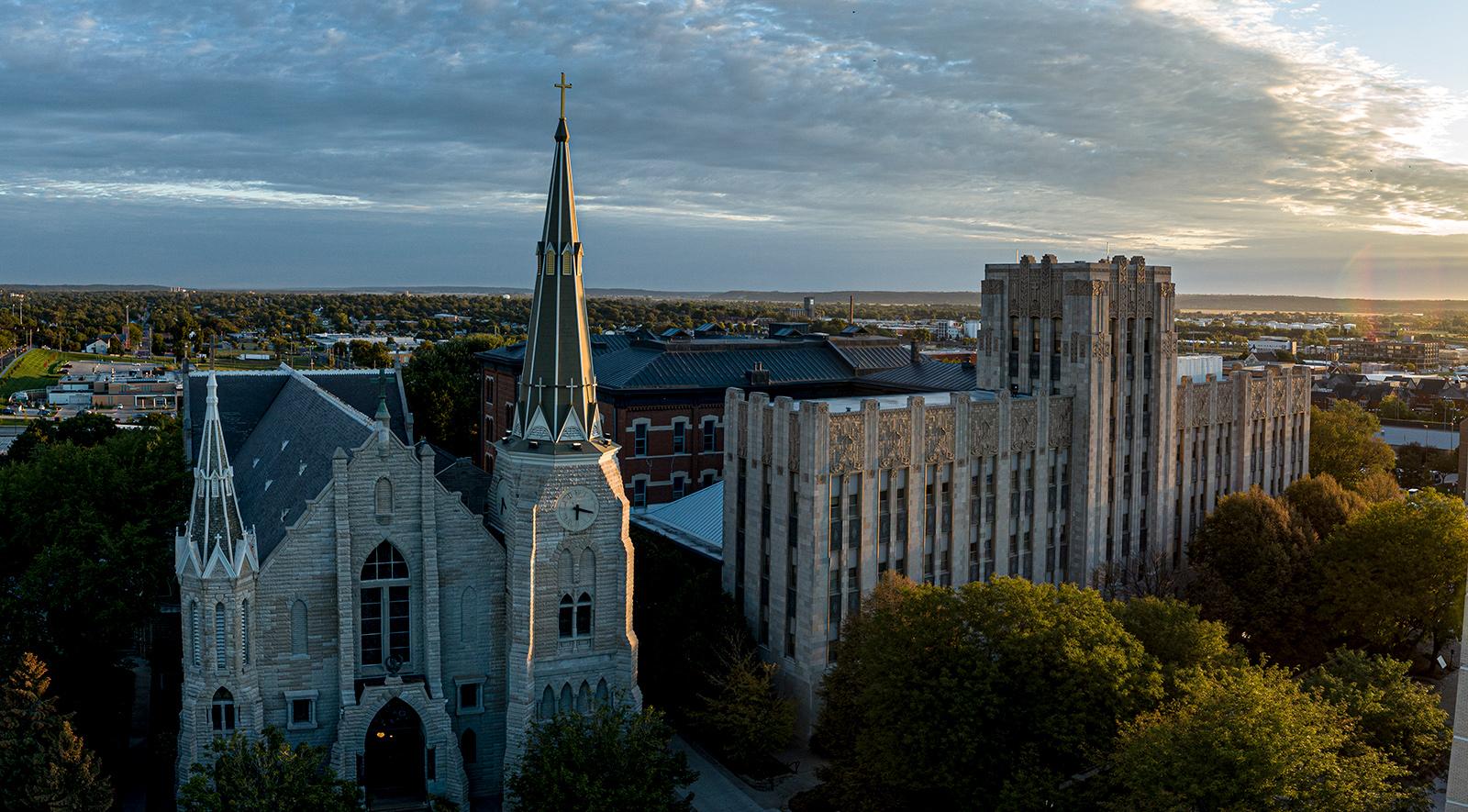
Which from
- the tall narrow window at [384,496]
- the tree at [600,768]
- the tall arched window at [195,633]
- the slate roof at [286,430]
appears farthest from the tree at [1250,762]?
the tall arched window at [195,633]

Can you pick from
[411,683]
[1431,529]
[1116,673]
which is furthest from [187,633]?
[1431,529]

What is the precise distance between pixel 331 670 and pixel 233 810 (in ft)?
24.5

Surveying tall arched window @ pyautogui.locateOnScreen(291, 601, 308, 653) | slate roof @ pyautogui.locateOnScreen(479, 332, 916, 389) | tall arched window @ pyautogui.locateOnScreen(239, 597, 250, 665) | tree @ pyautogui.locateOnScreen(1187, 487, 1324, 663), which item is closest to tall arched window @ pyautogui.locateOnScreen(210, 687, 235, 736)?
tall arched window @ pyautogui.locateOnScreen(239, 597, 250, 665)

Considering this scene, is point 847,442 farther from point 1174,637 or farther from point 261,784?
point 261,784

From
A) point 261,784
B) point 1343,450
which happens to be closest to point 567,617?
point 261,784

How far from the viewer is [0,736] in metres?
38.7

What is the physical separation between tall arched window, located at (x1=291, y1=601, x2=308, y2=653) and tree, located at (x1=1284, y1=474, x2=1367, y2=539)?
51.3 m

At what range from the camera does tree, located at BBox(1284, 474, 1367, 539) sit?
65062 mm

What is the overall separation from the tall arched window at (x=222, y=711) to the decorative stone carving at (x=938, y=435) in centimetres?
3074

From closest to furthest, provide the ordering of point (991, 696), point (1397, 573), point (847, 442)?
point (991, 696) < point (847, 442) < point (1397, 573)

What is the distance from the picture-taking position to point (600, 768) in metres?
38.0

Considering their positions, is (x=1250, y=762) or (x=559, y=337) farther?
(x=559, y=337)

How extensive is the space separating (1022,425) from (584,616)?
84.5ft

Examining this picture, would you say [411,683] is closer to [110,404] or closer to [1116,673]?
[1116,673]
